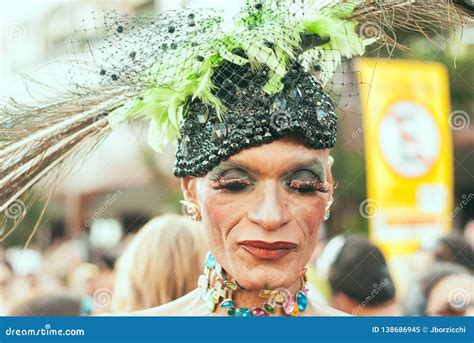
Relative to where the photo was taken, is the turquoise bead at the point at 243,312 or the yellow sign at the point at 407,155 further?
the yellow sign at the point at 407,155

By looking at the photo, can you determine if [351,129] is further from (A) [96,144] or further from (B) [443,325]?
(A) [96,144]

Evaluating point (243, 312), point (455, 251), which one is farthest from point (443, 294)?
point (243, 312)

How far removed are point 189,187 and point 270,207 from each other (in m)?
0.25

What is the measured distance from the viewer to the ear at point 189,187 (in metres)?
2.07

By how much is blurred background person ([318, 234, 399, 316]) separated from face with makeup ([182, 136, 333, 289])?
3.69ft

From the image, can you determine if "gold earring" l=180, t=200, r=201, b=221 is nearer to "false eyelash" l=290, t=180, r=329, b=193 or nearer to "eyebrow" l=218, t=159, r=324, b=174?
"eyebrow" l=218, t=159, r=324, b=174

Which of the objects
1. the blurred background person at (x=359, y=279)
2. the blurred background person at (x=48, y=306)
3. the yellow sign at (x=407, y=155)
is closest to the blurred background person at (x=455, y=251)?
the yellow sign at (x=407, y=155)

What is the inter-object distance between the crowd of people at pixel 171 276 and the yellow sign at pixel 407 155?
25cm

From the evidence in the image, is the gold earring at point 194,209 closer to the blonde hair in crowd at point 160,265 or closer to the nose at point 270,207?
the nose at point 270,207

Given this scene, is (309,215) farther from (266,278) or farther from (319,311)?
(319,311)

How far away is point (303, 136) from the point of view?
1.96 m

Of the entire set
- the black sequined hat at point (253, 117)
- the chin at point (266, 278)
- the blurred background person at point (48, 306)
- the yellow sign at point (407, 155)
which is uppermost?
the yellow sign at point (407, 155)

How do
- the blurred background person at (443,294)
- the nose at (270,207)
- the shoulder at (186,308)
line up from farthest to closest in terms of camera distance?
the blurred background person at (443,294) < the shoulder at (186,308) < the nose at (270,207)

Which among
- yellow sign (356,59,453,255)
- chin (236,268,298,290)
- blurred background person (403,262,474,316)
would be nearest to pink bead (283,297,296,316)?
chin (236,268,298,290)
